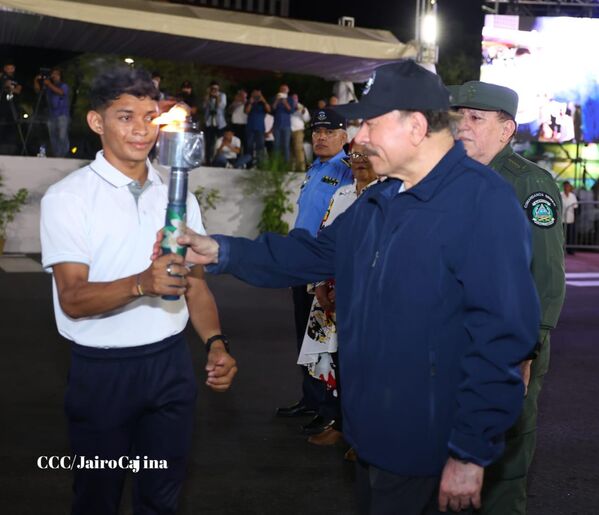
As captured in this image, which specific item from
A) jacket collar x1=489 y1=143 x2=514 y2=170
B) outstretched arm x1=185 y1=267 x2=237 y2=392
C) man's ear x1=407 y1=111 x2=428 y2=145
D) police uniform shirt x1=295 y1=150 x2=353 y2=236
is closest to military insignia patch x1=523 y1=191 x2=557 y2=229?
jacket collar x1=489 y1=143 x2=514 y2=170

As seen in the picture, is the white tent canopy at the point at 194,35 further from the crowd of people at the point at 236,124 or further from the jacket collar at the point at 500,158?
the jacket collar at the point at 500,158

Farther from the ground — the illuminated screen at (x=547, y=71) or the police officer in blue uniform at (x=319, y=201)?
the illuminated screen at (x=547, y=71)

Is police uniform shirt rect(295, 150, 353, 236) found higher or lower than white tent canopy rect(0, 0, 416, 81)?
lower

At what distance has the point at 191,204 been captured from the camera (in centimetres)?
377

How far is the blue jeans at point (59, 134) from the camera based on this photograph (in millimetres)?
18078

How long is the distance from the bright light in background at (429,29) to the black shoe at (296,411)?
11.9 m

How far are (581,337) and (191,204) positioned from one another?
8.91 meters

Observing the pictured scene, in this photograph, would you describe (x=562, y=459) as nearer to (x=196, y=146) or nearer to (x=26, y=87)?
(x=196, y=146)

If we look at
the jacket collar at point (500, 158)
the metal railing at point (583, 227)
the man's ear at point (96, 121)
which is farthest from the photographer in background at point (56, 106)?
the man's ear at point (96, 121)

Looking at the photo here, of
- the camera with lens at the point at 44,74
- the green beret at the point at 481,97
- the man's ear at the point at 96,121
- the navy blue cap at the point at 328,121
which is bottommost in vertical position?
the man's ear at the point at 96,121

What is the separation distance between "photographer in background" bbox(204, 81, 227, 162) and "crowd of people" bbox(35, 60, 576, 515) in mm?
15741

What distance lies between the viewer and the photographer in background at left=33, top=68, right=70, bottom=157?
58.3 feet

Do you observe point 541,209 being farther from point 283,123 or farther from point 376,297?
point 283,123

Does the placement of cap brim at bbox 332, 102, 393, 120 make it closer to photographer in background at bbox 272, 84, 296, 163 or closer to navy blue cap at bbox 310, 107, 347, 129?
navy blue cap at bbox 310, 107, 347, 129
